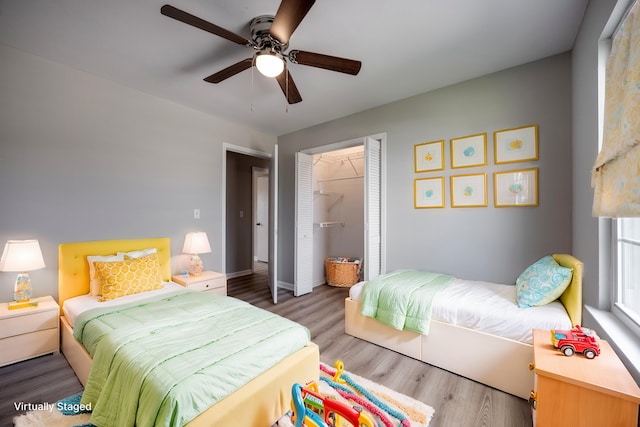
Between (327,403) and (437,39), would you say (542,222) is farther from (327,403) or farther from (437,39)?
(327,403)

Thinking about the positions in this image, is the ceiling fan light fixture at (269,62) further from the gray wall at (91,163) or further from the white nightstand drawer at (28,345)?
the white nightstand drawer at (28,345)

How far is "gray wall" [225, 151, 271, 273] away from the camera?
17.0ft

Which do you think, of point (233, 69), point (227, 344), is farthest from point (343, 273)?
point (233, 69)

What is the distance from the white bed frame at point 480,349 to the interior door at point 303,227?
1.81 m

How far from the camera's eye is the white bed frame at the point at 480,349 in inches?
68.0

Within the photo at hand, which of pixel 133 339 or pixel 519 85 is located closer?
pixel 133 339

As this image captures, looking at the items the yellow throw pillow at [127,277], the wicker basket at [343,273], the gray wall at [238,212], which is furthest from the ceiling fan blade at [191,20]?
the gray wall at [238,212]

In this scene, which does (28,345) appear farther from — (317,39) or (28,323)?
(317,39)

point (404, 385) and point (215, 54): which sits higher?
point (215, 54)

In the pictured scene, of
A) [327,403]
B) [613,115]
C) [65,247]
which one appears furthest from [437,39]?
[65,247]

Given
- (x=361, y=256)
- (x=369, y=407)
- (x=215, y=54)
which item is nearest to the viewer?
(x=369, y=407)

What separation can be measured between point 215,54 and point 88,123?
155 centimetres

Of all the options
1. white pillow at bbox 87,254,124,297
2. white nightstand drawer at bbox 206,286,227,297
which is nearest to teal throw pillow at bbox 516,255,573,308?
white nightstand drawer at bbox 206,286,227,297

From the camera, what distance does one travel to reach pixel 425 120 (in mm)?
3033
